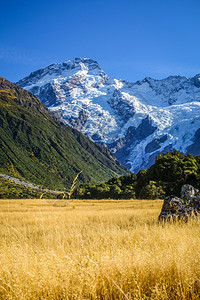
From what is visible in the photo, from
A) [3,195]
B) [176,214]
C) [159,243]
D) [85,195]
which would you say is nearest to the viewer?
[159,243]

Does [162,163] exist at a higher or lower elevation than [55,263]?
higher

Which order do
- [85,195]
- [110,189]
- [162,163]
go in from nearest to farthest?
[162,163], [110,189], [85,195]

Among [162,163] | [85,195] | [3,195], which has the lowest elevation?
[3,195]

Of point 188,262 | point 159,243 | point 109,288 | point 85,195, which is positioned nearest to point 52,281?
point 109,288

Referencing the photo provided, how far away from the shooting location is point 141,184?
37188mm

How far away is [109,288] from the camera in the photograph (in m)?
2.85

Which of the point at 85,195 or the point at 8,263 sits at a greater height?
the point at 8,263

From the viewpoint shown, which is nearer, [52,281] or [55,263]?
[52,281]

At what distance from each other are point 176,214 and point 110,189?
41.2m

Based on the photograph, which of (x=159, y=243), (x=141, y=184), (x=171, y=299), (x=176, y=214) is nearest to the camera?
(x=171, y=299)

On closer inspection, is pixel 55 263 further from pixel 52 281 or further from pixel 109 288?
pixel 109 288

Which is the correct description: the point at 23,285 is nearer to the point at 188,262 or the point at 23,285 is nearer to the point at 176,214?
the point at 188,262

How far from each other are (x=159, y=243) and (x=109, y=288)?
1.83 m

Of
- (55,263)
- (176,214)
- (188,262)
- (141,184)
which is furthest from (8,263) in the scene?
(141,184)
